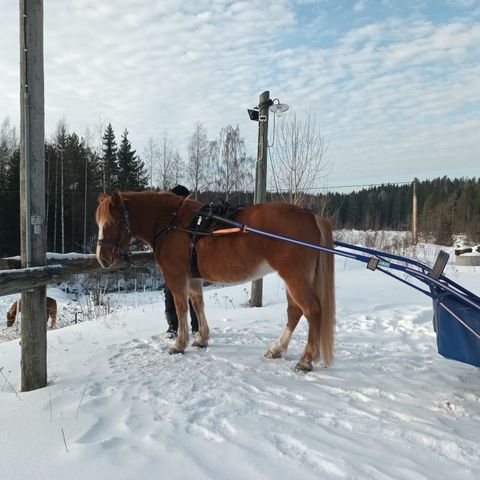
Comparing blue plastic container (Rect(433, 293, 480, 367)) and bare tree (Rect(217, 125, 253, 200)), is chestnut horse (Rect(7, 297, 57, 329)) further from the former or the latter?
bare tree (Rect(217, 125, 253, 200))

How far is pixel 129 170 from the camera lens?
3300 cm

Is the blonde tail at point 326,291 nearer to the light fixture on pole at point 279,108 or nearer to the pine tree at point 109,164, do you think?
the light fixture on pole at point 279,108

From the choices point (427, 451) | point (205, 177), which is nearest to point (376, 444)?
point (427, 451)

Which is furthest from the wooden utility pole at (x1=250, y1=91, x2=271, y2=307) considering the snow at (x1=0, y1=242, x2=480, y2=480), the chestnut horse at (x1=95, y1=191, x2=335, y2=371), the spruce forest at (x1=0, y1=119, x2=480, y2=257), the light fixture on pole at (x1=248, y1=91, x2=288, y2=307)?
the spruce forest at (x1=0, y1=119, x2=480, y2=257)

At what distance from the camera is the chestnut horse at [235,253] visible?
381 cm

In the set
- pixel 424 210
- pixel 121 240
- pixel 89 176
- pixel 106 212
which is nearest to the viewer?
pixel 106 212

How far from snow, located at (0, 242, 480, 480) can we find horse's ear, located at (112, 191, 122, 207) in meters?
1.59

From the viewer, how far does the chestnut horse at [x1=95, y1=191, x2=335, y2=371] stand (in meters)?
3.81

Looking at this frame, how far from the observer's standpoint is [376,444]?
8.01 feet

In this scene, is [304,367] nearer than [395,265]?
No

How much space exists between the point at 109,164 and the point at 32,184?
3063 cm

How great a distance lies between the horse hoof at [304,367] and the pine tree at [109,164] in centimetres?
3003

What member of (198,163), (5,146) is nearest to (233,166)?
(198,163)

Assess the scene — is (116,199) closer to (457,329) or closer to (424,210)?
(457,329)
